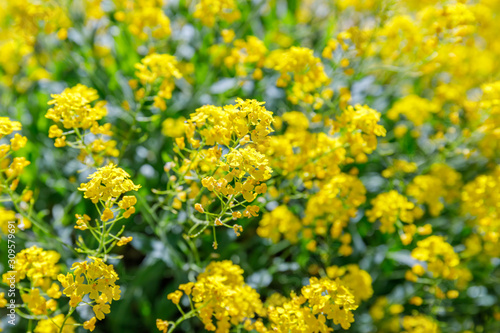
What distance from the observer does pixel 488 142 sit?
9.11 ft

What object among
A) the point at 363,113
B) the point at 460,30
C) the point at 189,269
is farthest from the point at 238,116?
the point at 460,30

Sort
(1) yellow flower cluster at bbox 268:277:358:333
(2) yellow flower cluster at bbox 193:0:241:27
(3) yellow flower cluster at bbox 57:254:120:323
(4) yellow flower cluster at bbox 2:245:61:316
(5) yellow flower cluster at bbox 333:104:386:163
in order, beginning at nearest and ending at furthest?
(3) yellow flower cluster at bbox 57:254:120:323 → (1) yellow flower cluster at bbox 268:277:358:333 → (4) yellow flower cluster at bbox 2:245:61:316 → (5) yellow flower cluster at bbox 333:104:386:163 → (2) yellow flower cluster at bbox 193:0:241:27

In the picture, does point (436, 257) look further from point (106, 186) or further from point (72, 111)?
point (72, 111)

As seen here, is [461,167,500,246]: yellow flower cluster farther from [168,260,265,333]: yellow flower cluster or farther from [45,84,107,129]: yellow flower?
A: [45,84,107,129]: yellow flower

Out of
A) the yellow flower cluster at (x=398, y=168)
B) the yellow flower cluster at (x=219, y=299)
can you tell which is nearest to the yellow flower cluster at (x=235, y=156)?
the yellow flower cluster at (x=219, y=299)

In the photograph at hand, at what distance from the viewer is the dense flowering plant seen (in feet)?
5.43

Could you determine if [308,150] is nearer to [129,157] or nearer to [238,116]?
[238,116]

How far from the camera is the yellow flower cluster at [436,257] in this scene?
2.04m

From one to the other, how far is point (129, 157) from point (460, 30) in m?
2.11

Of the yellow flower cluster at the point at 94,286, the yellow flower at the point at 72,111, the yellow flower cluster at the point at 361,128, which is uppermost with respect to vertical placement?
the yellow flower at the point at 72,111

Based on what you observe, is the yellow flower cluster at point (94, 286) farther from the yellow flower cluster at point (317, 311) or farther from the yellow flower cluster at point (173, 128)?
the yellow flower cluster at point (173, 128)

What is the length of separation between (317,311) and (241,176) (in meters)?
0.61

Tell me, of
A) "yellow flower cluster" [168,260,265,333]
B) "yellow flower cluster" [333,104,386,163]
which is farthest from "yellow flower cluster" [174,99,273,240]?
"yellow flower cluster" [333,104,386,163]

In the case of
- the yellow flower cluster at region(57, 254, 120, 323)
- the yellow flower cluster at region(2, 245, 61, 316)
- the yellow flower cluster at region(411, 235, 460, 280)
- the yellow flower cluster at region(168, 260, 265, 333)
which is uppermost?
the yellow flower cluster at region(57, 254, 120, 323)
